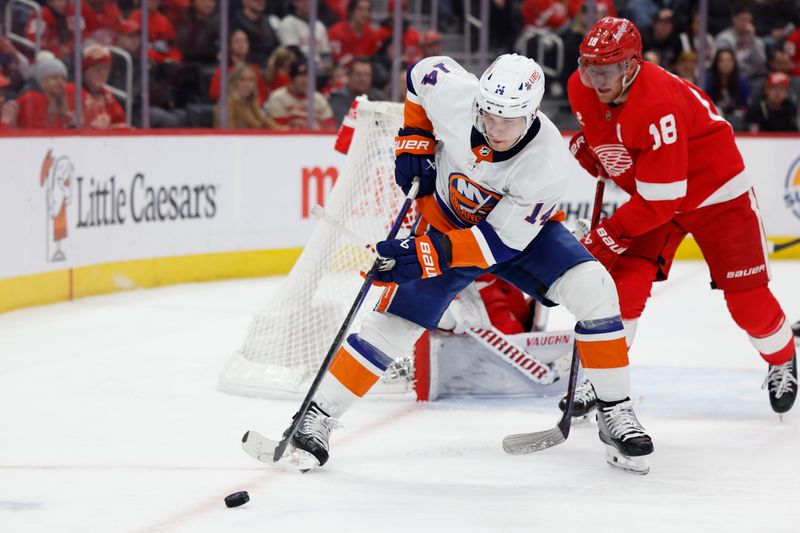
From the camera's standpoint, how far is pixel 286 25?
7.21 m

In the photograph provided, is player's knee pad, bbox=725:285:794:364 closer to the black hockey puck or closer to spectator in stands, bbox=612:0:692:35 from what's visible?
the black hockey puck

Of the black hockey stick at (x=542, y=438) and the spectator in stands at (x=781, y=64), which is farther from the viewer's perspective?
the spectator in stands at (x=781, y=64)

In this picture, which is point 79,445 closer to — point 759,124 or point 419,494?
point 419,494

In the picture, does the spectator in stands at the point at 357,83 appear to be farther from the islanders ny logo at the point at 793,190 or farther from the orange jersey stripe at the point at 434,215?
the orange jersey stripe at the point at 434,215

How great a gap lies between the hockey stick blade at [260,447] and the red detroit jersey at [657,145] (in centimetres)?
117

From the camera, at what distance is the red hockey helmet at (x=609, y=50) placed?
3.31 metres

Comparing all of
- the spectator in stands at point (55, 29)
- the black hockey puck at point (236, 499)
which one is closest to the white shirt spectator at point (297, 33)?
the spectator in stands at point (55, 29)

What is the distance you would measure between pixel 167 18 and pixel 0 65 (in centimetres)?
131

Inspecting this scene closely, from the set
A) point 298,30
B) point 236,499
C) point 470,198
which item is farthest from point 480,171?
point 298,30

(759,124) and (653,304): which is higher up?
(759,124)

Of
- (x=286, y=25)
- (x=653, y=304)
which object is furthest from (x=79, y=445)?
(x=286, y=25)

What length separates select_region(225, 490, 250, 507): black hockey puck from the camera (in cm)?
275

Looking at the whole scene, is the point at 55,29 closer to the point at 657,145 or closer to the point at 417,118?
the point at 417,118

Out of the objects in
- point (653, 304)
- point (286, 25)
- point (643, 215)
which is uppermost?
point (286, 25)
